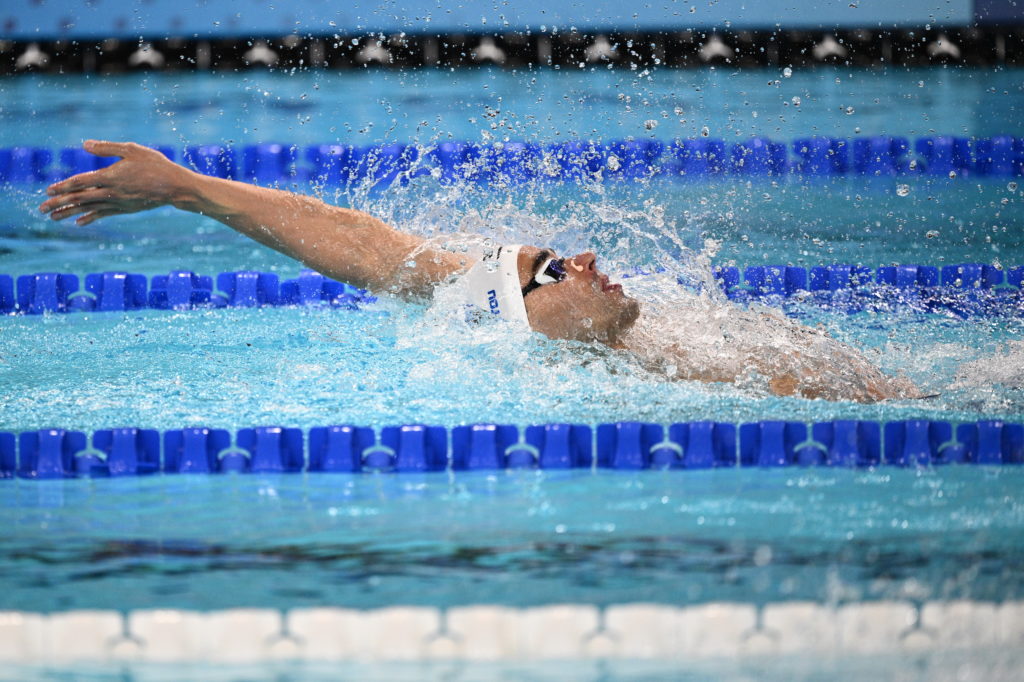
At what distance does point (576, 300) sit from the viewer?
3.02 metres

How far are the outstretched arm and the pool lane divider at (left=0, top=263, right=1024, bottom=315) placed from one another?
1115 millimetres

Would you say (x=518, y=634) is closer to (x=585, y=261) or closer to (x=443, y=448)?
(x=443, y=448)

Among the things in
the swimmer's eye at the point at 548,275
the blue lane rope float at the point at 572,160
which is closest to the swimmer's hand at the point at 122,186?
the swimmer's eye at the point at 548,275

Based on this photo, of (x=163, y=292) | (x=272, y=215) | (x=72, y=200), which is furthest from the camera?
(x=163, y=292)

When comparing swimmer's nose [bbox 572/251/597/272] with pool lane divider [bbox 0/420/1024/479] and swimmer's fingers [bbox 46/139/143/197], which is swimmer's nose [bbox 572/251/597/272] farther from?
swimmer's fingers [bbox 46/139/143/197]

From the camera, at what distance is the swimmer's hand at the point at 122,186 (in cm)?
277

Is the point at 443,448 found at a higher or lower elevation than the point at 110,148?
lower

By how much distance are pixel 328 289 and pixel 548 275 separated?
1.46 metres

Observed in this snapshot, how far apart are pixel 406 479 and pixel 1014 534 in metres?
1.26

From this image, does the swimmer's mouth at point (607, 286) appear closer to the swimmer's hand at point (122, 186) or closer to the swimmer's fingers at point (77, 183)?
the swimmer's hand at point (122, 186)

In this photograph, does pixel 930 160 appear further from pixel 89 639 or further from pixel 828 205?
pixel 89 639

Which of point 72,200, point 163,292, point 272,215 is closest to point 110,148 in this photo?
point 72,200

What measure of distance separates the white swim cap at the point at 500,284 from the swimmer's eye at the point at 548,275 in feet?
0.10

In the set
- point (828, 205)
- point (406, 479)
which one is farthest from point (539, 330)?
point (828, 205)
